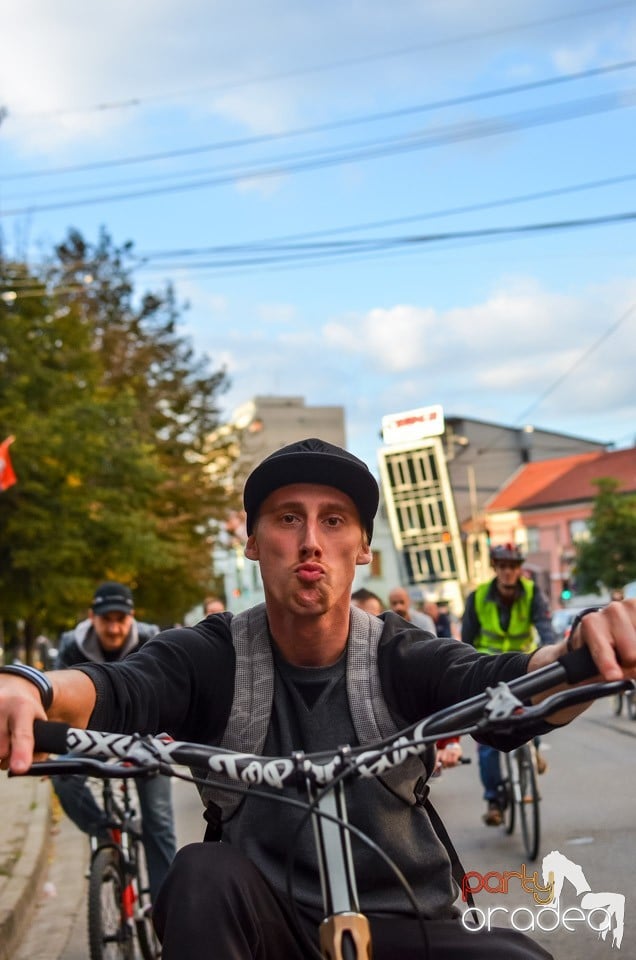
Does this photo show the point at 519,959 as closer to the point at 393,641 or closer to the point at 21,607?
the point at 393,641

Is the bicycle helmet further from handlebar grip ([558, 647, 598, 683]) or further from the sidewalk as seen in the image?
handlebar grip ([558, 647, 598, 683])

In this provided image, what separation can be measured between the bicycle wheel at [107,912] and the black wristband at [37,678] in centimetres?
405

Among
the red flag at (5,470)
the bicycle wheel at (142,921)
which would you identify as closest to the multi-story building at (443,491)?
the red flag at (5,470)

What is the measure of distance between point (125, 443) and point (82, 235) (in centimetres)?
1486

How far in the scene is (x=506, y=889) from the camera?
345cm

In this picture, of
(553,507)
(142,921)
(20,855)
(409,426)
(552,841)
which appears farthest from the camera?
(553,507)

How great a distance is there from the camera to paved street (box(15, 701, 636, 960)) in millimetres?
4234

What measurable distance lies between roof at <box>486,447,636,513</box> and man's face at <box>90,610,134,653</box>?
7861 centimetres

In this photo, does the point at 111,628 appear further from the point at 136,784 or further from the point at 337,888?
the point at 337,888

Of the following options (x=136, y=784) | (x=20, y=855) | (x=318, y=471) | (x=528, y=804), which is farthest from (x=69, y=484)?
(x=318, y=471)

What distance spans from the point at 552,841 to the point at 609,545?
5459 centimetres

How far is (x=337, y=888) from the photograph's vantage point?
7.48 ft

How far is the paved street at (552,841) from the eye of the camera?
423cm

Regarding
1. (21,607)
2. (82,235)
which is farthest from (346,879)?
(82,235)
